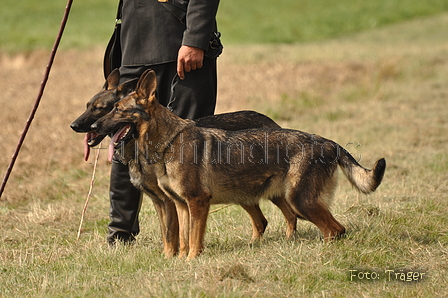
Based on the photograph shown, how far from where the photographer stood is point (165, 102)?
17.2ft

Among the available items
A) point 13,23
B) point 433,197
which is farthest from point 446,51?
point 13,23

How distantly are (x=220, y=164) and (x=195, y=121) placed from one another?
1.42 feet

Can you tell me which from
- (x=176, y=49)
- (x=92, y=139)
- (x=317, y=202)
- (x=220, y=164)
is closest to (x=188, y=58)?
(x=176, y=49)

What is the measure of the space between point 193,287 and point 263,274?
57 centimetres

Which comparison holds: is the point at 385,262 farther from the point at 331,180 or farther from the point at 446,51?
the point at 446,51

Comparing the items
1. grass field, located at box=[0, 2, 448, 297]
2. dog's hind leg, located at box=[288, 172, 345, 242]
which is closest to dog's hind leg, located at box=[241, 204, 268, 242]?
grass field, located at box=[0, 2, 448, 297]

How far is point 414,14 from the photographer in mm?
35406

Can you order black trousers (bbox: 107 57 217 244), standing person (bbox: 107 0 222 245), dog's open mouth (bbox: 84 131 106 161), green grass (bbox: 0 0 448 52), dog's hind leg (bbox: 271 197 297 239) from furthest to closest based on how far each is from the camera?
green grass (bbox: 0 0 448 52), dog's hind leg (bbox: 271 197 297 239), black trousers (bbox: 107 57 217 244), standing person (bbox: 107 0 222 245), dog's open mouth (bbox: 84 131 106 161)

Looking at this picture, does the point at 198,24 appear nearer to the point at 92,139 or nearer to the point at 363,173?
the point at 92,139

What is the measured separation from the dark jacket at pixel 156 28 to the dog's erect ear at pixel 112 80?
128 millimetres

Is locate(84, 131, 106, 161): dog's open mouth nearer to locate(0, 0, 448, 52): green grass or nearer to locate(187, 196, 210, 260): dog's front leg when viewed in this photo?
locate(187, 196, 210, 260): dog's front leg

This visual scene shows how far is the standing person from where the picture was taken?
485 centimetres

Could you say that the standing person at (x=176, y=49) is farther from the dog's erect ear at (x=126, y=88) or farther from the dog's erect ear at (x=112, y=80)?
the dog's erect ear at (x=126, y=88)

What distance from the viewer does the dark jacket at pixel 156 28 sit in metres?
4.86
